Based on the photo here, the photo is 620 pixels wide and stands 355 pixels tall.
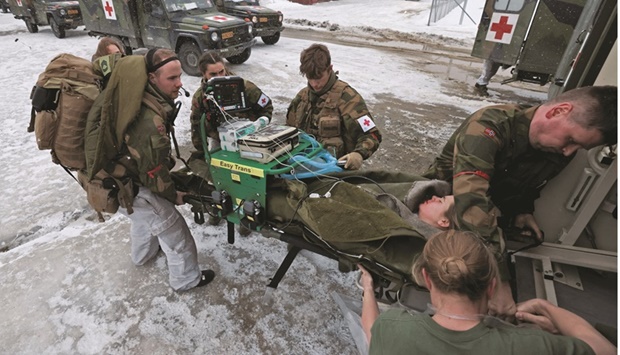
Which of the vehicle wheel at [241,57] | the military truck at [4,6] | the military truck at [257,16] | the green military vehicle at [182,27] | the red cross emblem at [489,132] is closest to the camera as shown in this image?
the red cross emblem at [489,132]

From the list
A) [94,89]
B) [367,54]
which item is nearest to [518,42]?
[367,54]

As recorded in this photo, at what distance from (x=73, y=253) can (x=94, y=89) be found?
5.84ft

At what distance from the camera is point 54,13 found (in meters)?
12.0

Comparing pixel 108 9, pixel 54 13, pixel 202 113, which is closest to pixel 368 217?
pixel 202 113

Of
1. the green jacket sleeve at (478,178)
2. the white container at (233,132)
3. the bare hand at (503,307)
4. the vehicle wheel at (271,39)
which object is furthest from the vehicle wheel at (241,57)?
the bare hand at (503,307)

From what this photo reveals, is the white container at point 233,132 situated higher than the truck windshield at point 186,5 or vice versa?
the truck windshield at point 186,5

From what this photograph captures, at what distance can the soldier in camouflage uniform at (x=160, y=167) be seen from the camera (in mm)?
2088

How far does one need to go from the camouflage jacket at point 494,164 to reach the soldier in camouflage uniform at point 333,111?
3.35ft

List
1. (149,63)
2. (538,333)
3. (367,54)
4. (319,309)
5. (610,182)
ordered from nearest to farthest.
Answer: (538,333) → (610,182) → (149,63) → (319,309) → (367,54)

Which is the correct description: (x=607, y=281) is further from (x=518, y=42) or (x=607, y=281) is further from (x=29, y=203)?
(x=518, y=42)

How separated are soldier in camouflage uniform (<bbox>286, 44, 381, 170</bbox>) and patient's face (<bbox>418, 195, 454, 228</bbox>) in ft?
2.59

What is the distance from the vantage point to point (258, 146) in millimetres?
1972

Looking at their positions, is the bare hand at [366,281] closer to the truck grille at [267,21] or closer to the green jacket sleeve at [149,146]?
the green jacket sleeve at [149,146]

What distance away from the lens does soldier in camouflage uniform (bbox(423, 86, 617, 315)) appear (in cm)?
148
